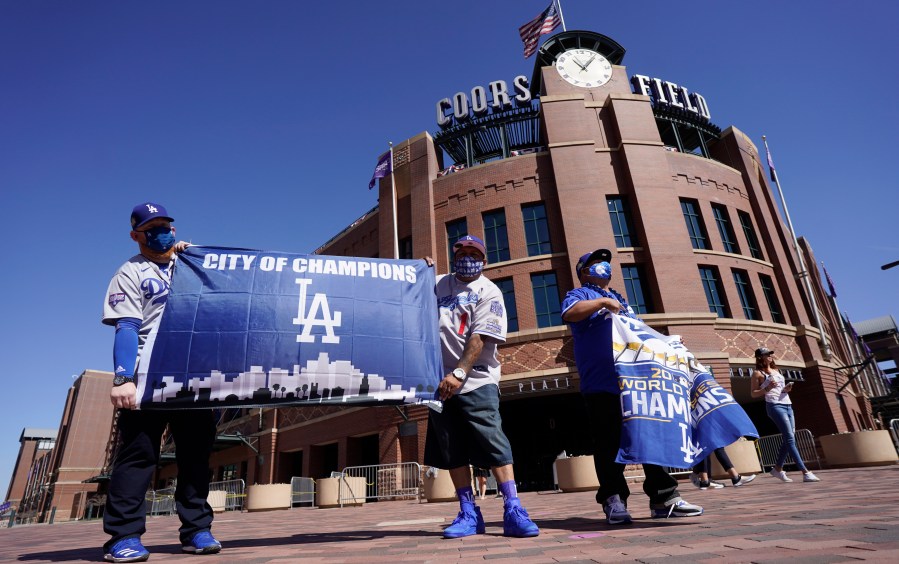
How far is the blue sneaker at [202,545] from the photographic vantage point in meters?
3.17

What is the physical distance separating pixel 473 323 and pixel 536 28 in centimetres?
2254

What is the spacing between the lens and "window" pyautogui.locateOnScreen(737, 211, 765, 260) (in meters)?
21.9

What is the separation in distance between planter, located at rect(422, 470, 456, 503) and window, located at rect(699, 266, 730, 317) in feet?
41.5

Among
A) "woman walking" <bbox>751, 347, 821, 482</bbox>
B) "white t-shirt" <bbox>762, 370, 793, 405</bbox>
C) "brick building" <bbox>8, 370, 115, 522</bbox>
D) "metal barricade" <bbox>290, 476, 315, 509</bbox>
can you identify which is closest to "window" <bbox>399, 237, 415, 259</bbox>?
"metal barricade" <bbox>290, 476, 315, 509</bbox>

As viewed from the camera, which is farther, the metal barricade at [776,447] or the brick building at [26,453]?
the brick building at [26,453]

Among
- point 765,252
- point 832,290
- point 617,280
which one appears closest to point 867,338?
point 832,290

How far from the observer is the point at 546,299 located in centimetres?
1914

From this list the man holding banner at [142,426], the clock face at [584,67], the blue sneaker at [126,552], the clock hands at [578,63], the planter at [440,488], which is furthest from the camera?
the clock hands at [578,63]

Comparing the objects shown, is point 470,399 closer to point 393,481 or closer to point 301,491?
point 393,481

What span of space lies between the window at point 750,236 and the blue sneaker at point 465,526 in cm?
2254

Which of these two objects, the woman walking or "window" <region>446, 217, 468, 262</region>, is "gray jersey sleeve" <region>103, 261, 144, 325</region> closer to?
the woman walking

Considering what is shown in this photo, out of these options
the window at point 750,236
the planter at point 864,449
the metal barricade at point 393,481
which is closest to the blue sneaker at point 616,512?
the planter at point 864,449

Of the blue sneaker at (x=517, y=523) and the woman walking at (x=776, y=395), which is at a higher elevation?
the woman walking at (x=776, y=395)

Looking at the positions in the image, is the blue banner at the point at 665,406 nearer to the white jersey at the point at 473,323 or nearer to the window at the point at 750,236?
the white jersey at the point at 473,323
